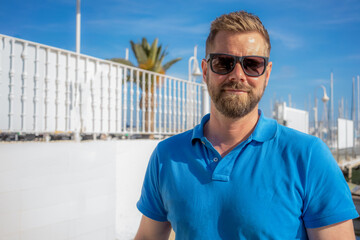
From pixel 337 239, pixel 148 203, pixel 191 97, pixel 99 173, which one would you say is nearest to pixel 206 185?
pixel 148 203

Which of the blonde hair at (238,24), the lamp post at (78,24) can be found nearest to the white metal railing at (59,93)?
the lamp post at (78,24)

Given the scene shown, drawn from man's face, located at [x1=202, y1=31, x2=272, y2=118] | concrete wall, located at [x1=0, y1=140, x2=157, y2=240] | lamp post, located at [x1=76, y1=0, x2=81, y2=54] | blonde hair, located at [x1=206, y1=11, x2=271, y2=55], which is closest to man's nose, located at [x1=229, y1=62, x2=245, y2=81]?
man's face, located at [x1=202, y1=31, x2=272, y2=118]

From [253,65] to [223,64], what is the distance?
0.12 m

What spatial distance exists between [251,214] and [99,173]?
148 inches

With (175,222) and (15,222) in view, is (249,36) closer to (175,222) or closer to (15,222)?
(175,222)

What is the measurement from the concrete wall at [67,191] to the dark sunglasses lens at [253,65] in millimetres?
3059

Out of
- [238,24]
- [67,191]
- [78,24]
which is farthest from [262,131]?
[78,24]

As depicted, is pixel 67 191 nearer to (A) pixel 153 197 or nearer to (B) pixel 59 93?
(B) pixel 59 93

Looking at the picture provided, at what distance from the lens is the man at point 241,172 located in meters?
1.03

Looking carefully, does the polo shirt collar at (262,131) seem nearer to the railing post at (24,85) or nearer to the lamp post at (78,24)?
the railing post at (24,85)

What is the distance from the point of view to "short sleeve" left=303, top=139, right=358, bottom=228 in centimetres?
100

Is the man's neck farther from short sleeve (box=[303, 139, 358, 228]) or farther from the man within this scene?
short sleeve (box=[303, 139, 358, 228])

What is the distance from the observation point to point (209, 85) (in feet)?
4.28

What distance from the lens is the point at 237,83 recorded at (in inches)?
48.6
